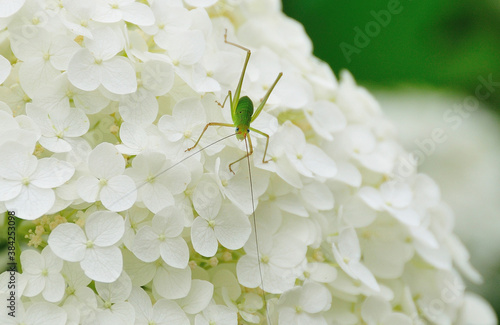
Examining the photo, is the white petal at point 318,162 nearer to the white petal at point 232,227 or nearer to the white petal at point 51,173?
the white petal at point 232,227

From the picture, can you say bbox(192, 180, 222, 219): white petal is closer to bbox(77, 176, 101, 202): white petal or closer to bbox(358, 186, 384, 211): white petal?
bbox(77, 176, 101, 202): white petal

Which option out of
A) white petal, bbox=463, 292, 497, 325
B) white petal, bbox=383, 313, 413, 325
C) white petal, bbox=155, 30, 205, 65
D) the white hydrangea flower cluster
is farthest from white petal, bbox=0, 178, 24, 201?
white petal, bbox=463, 292, 497, 325

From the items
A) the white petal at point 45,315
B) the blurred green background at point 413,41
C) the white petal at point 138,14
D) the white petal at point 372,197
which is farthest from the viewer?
the blurred green background at point 413,41

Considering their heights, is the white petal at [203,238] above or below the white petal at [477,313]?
above

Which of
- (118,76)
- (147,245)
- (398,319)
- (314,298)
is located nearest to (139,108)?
(118,76)

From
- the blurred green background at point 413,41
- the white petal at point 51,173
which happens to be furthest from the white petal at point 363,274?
the blurred green background at point 413,41

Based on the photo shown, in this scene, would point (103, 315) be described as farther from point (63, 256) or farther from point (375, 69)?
point (375, 69)

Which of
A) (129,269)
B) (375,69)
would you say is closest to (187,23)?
(129,269)
